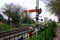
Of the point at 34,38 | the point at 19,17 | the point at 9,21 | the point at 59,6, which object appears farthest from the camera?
the point at 19,17

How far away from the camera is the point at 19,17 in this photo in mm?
52406

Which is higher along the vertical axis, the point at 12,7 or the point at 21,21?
the point at 12,7

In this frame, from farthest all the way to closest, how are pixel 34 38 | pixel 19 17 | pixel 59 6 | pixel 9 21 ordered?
1. pixel 19 17
2. pixel 9 21
3. pixel 59 6
4. pixel 34 38

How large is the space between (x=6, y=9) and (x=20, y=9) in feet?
16.5

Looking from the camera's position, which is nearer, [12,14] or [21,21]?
[12,14]

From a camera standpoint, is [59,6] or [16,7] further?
[16,7]

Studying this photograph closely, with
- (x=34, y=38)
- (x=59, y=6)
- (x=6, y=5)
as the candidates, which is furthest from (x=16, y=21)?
(x=34, y=38)

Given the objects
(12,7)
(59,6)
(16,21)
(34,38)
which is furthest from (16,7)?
(34,38)

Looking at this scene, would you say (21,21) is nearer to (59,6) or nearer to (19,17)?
(19,17)

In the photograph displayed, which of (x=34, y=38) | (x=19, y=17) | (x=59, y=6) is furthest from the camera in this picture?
(x=19, y=17)

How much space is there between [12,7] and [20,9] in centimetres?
383

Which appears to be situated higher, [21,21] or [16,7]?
[16,7]

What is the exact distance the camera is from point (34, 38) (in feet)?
21.7

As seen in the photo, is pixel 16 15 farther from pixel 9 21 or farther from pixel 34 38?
pixel 34 38
